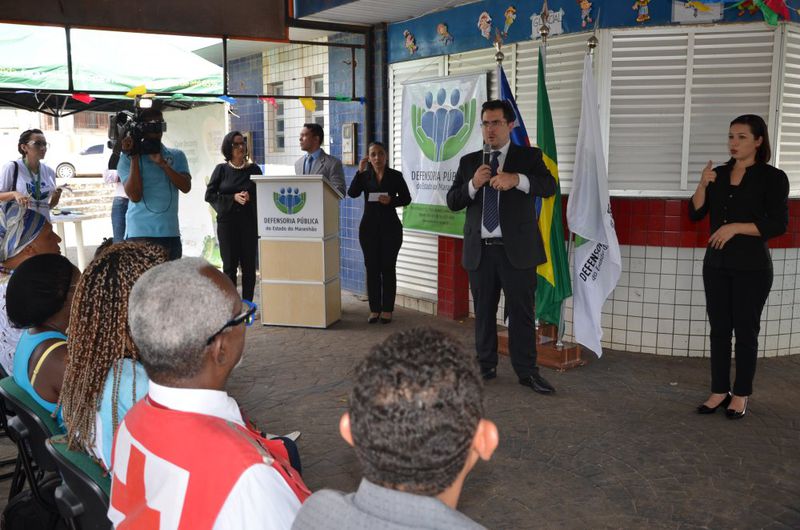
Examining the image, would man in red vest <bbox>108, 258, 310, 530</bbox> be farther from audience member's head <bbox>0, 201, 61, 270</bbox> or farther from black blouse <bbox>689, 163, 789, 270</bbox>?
black blouse <bbox>689, 163, 789, 270</bbox>

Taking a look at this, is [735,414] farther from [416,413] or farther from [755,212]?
[416,413]

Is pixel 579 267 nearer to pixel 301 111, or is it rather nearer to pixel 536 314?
pixel 536 314

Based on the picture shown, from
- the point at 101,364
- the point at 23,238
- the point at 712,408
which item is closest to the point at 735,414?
the point at 712,408

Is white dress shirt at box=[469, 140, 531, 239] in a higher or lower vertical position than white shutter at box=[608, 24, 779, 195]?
lower

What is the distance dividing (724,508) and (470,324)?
3702 millimetres

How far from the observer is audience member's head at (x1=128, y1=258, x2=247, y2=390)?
1.45 metres

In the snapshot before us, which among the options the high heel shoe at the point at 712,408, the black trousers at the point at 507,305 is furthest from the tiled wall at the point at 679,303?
the black trousers at the point at 507,305

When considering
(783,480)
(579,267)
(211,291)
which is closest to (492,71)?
(579,267)

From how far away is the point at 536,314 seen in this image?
5359mm

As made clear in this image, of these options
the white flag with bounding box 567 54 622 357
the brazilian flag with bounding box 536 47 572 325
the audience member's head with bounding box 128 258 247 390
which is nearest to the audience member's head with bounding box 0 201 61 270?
the audience member's head with bounding box 128 258 247 390

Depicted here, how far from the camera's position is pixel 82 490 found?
172 centimetres

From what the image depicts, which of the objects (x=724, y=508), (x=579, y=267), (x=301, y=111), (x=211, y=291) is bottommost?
(x=724, y=508)

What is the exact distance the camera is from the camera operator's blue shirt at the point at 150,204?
5023 mm

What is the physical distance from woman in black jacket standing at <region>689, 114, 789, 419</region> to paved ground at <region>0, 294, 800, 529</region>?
1.49 ft
